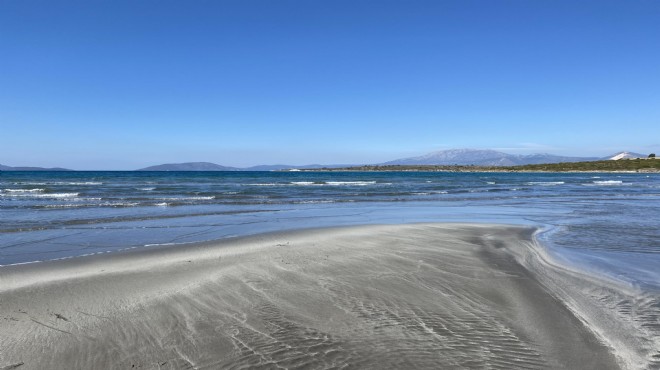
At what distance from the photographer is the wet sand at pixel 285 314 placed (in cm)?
402

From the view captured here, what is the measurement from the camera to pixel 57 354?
4.09 meters

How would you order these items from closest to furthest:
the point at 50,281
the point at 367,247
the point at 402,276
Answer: the point at 50,281, the point at 402,276, the point at 367,247

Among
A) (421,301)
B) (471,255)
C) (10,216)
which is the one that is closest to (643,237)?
(471,255)

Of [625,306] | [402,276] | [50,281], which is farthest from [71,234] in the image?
[625,306]

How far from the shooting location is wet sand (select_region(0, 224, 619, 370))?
13.2ft

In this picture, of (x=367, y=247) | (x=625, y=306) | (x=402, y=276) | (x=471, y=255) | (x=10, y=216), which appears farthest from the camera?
(x=10, y=216)

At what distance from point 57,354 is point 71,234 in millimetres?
9362

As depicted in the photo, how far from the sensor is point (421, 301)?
5.75 m

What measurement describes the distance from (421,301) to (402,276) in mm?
1407

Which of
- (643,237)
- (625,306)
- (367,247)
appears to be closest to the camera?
(625,306)

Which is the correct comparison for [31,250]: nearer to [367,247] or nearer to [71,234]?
[71,234]

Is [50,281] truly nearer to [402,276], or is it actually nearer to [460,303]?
[402,276]

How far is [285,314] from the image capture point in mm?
5156

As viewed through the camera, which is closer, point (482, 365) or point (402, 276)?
point (482, 365)
